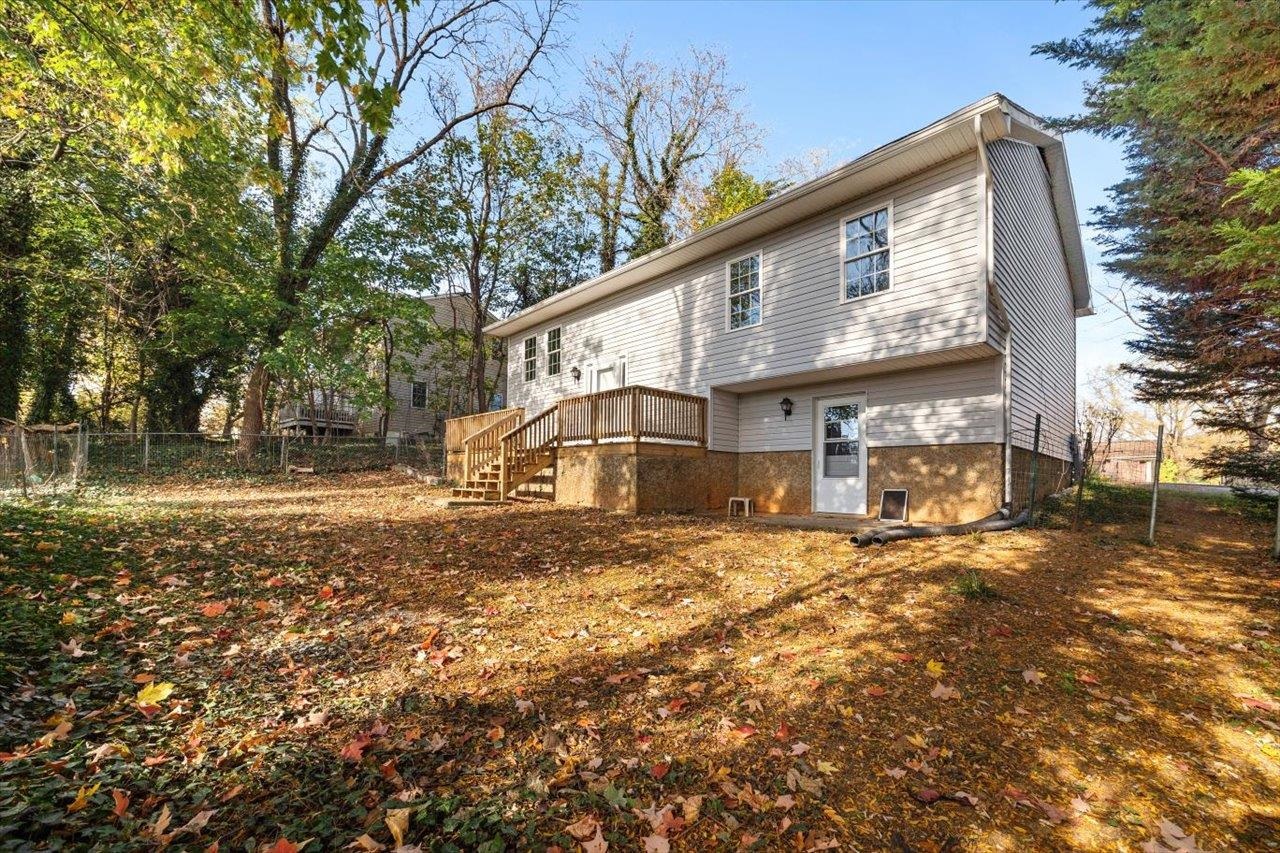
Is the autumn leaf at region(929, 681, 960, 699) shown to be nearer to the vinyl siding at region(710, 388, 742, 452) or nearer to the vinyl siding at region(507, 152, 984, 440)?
the vinyl siding at region(507, 152, 984, 440)

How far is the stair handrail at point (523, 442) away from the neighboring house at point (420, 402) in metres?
16.6

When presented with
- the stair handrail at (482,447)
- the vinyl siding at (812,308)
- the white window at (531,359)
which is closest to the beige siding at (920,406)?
the vinyl siding at (812,308)

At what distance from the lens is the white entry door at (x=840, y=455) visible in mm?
9797

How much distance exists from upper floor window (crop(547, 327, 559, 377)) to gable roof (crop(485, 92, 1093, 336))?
1168mm

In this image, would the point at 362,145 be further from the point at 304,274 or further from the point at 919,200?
the point at 919,200

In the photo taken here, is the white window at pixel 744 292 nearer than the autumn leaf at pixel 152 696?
No

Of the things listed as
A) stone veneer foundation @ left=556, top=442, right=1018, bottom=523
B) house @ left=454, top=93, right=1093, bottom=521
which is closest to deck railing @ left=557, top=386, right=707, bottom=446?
house @ left=454, top=93, right=1093, bottom=521

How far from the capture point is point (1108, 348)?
18.3m

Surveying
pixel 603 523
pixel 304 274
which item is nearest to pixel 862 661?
pixel 603 523

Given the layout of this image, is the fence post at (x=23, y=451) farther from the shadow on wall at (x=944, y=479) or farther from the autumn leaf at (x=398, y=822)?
the shadow on wall at (x=944, y=479)

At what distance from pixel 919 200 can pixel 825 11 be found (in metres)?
4.53

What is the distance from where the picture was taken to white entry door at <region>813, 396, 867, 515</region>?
9.80m

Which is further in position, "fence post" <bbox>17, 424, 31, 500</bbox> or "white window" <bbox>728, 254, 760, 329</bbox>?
"white window" <bbox>728, 254, 760, 329</bbox>

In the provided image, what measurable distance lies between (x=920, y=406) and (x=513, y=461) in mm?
8046
